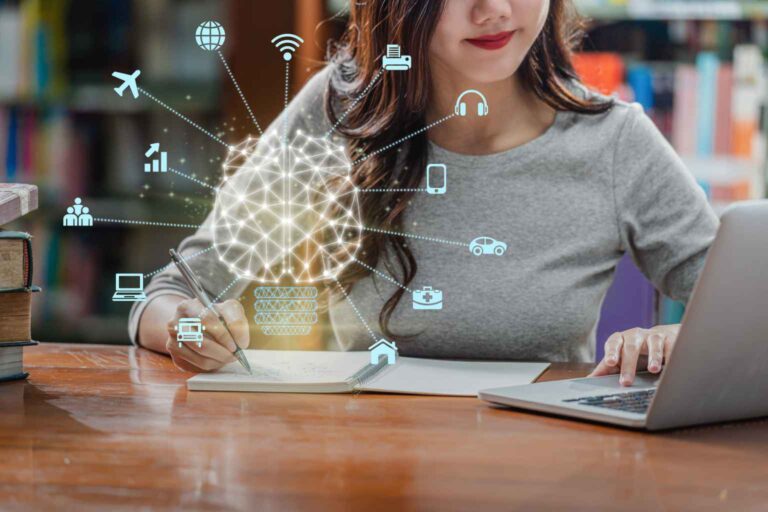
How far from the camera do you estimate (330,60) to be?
115 cm

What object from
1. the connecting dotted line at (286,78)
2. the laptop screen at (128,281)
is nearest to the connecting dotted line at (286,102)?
the connecting dotted line at (286,78)

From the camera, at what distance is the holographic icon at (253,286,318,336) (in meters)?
1.07

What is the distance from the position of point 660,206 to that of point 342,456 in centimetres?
72

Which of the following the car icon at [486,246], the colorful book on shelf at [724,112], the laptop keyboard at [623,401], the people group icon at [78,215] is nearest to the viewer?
the laptop keyboard at [623,401]

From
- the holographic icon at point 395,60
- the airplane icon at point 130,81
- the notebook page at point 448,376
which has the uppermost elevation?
the holographic icon at point 395,60

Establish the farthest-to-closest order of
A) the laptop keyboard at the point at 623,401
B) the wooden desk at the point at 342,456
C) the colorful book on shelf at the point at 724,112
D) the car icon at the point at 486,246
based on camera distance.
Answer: the colorful book on shelf at the point at 724,112 → the car icon at the point at 486,246 → the laptop keyboard at the point at 623,401 → the wooden desk at the point at 342,456

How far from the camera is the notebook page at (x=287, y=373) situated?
0.98m

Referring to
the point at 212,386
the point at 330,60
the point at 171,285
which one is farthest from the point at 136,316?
the point at 330,60

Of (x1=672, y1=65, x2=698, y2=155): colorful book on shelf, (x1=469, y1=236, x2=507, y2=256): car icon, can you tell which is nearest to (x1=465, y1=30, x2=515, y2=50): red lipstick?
(x1=469, y1=236, x2=507, y2=256): car icon

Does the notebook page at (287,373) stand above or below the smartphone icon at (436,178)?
below

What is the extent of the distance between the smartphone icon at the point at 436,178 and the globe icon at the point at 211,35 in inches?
11.3

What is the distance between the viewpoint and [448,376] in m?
1.05

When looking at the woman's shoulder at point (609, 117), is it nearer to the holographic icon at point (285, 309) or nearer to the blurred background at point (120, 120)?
the blurred background at point (120, 120)

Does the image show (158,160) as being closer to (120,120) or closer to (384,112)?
(120,120)
